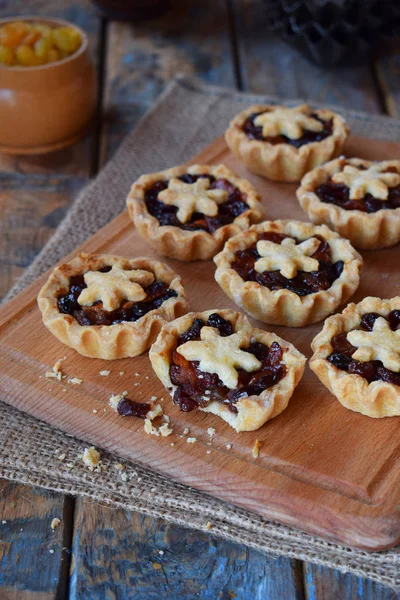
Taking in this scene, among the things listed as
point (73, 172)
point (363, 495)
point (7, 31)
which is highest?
point (7, 31)

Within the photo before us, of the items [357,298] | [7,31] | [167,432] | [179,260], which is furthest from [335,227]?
[7,31]

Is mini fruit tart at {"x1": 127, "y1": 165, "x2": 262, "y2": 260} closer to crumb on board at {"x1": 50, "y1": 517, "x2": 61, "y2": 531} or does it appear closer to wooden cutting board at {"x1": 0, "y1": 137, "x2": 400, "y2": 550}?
wooden cutting board at {"x1": 0, "y1": 137, "x2": 400, "y2": 550}

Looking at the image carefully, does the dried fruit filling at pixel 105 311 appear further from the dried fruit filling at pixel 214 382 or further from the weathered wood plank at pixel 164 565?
the weathered wood plank at pixel 164 565

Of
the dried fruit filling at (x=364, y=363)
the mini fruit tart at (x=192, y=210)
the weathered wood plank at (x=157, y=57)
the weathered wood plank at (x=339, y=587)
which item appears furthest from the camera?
the weathered wood plank at (x=157, y=57)

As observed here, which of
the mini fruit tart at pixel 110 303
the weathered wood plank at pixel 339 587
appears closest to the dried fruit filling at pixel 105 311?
the mini fruit tart at pixel 110 303

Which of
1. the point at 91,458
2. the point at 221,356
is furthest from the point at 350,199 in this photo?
the point at 91,458

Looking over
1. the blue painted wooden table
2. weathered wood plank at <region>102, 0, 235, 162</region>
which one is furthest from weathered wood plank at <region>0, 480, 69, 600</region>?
weathered wood plank at <region>102, 0, 235, 162</region>

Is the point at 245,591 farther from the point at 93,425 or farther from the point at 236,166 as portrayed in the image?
the point at 236,166
